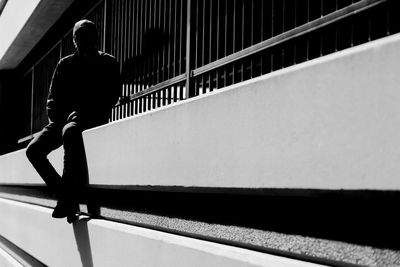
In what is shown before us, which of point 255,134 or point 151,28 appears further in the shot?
point 151,28

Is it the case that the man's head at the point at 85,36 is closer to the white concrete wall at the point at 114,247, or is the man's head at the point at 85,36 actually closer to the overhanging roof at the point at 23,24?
the white concrete wall at the point at 114,247

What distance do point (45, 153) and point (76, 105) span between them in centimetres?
52

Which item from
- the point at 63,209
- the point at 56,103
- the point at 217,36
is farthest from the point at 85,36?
the point at 217,36

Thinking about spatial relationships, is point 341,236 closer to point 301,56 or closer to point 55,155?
point 301,56

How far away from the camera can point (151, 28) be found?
14.5ft

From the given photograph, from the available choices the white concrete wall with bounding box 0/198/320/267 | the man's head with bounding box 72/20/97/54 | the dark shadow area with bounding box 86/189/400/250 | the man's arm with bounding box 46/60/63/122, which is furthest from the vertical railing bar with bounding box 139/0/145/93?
the dark shadow area with bounding box 86/189/400/250

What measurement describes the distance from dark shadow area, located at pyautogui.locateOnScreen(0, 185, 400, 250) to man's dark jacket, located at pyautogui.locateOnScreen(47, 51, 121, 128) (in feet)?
4.95

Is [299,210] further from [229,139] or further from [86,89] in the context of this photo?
[86,89]

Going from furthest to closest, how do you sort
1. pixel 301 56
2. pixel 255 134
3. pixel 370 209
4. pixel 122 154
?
pixel 122 154, pixel 301 56, pixel 255 134, pixel 370 209

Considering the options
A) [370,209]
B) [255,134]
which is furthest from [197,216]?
[370,209]

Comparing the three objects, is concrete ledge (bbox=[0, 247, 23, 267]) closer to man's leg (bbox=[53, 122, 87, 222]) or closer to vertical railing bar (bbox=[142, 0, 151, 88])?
man's leg (bbox=[53, 122, 87, 222])

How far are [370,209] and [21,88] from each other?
12.3 m

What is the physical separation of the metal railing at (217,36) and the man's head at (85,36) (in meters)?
0.46

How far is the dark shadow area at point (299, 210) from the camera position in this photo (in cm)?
163
